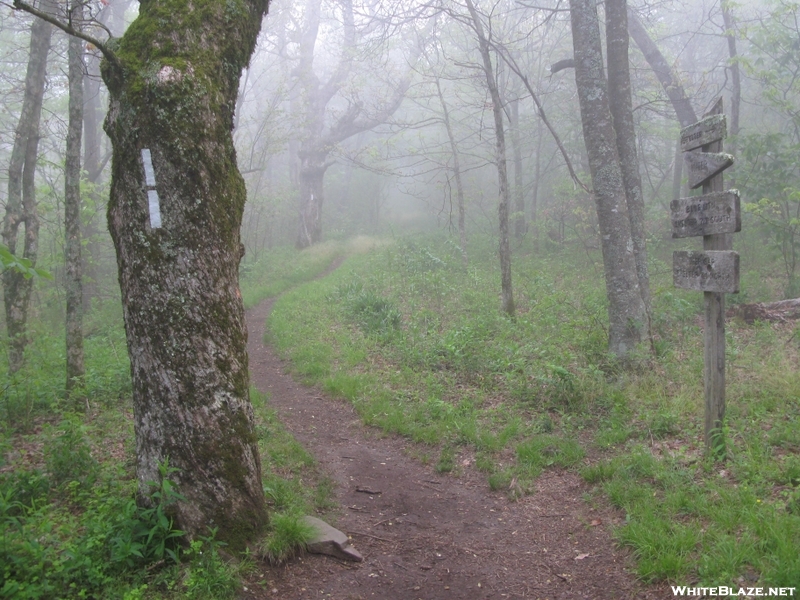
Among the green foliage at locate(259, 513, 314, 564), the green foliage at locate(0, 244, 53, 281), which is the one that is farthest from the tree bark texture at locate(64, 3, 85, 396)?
the green foliage at locate(259, 513, 314, 564)

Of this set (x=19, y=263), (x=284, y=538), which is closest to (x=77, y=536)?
(x=284, y=538)

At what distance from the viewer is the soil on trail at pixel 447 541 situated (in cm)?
371

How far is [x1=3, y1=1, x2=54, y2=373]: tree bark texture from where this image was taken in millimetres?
8258

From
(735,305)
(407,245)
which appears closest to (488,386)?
(735,305)

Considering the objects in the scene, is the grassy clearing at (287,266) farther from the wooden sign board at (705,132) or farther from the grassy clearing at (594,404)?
the wooden sign board at (705,132)

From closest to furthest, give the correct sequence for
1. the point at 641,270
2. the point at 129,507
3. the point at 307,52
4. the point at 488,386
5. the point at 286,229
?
the point at 129,507, the point at 488,386, the point at 641,270, the point at 307,52, the point at 286,229

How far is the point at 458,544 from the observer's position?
172 inches

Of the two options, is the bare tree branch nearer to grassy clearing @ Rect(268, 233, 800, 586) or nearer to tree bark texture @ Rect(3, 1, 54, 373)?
grassy clearing @ Rect(268, 233, 800, 586)

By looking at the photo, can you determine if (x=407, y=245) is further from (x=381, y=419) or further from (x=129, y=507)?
(x=129, y=507)

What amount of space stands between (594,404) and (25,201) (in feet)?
30.8

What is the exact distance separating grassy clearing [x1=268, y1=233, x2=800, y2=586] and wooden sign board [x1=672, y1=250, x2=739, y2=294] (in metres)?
1.40

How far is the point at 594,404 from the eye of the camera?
6477mm

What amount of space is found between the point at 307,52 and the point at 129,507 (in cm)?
2483

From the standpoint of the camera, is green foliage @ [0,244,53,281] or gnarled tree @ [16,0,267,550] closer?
green foliage @ [0,244,53,281]
